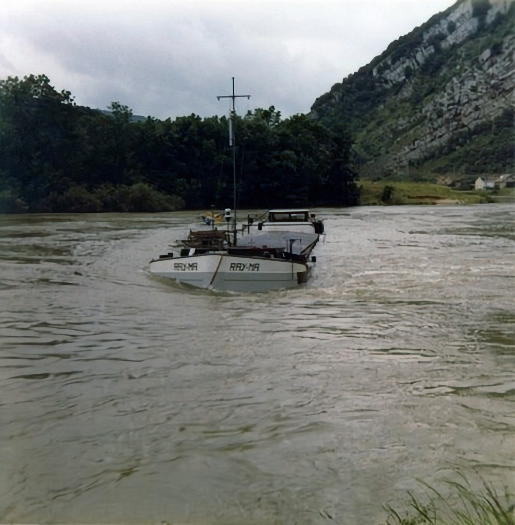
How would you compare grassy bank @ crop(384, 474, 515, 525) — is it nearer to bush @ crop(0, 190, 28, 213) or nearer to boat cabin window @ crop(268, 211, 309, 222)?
boat cabin window @ crop(268, 211, 309, 222)

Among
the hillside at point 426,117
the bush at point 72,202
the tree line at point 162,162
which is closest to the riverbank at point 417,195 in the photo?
the hillside at point 426,117

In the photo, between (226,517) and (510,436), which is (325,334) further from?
(226,517)

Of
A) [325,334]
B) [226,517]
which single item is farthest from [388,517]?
[325,334]

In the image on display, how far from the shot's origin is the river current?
14.9 ft

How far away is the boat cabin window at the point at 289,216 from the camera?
25.0 m

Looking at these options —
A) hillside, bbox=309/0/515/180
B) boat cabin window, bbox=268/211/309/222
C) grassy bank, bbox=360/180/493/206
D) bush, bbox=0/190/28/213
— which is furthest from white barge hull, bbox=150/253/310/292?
grassy bank, bbox=360/180/493/206

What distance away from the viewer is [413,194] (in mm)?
56531

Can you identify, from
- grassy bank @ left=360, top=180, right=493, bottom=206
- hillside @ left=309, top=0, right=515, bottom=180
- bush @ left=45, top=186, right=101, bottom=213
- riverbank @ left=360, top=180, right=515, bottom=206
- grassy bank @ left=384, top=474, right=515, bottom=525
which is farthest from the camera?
grassy bank @ left=360, top=180, right=493, bottom=206

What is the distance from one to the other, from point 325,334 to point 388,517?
5787mm

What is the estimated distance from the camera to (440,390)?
6.84m

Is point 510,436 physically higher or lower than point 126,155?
lower

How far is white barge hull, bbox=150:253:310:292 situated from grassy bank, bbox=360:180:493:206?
38013 mm

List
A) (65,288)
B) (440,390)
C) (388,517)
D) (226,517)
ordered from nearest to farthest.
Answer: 1. (388,517)
2. (226,517)
3. (440,390)
4. (65,288)

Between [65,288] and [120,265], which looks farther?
[120,265]
